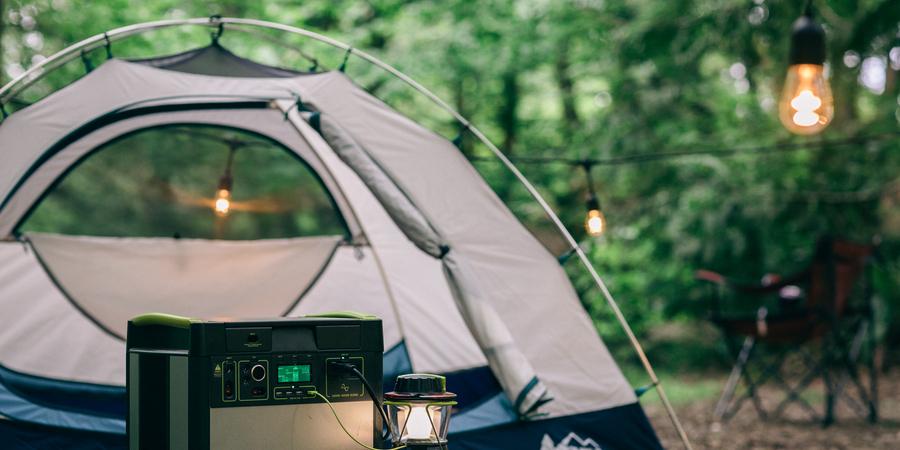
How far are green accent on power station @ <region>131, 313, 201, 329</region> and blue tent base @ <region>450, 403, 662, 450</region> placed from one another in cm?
130

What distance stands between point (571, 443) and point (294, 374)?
57.0 inches

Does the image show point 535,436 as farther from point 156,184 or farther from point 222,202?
point 156,184

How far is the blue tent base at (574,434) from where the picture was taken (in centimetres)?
334

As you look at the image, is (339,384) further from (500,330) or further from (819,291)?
(819,291)

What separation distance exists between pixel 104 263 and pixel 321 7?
209 inches

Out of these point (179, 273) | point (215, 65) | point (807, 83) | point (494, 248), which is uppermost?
point (215, 65)

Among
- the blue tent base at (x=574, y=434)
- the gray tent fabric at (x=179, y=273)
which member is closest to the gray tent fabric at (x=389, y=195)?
the blue tent base at (x=574, y=434)

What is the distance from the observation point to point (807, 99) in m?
3.10

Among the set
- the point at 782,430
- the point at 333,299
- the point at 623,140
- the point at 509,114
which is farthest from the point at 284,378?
the point at 509,114

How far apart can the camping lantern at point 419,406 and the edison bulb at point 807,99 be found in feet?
4.94

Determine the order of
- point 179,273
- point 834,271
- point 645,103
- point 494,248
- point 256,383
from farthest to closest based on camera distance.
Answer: point 645,103
point 834,271
point 179,273
point 494,248
point 256,383

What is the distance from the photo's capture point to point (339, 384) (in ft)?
7.43

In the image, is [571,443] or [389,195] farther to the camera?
[571,443]

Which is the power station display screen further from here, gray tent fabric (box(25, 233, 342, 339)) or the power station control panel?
gray tent fabric (box(25, 233, 342, 339))
